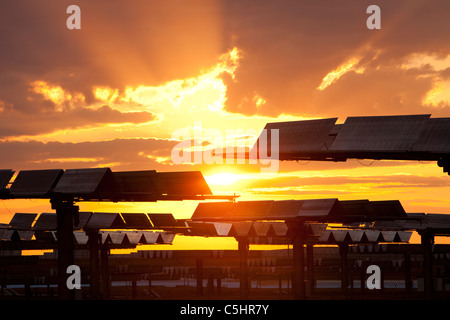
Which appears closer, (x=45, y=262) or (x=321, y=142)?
(x=321, y=142)

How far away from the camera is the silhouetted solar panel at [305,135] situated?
48.5 metres

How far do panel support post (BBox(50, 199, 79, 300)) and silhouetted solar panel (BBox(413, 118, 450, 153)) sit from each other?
2485 centimetres

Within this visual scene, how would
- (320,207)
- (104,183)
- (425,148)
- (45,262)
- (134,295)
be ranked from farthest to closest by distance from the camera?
(45,262) < (134,295) < (320,207) < (104,183) < (425,148)

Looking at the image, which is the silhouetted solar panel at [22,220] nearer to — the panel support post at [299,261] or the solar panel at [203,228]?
the solar panel at [203,228]

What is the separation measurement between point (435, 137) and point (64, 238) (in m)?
26.7

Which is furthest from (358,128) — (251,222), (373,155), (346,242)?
(346,242)

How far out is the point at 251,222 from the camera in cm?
7388

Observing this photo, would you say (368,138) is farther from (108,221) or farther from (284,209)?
(108,221)

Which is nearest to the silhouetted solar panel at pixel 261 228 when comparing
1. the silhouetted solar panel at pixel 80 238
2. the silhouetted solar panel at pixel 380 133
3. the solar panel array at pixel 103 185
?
the solar panel array at pixel 103 185

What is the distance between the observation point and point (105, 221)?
69500 mm

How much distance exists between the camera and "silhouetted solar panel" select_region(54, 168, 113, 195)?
166ft
